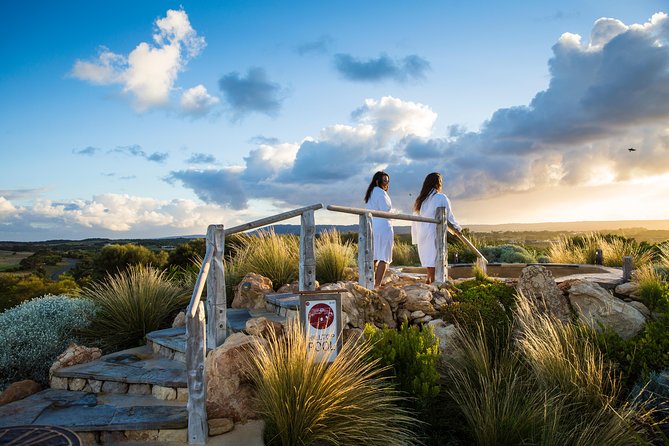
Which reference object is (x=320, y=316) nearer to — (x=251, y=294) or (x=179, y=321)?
(x=251, y=294)

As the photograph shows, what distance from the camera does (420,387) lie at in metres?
5.40

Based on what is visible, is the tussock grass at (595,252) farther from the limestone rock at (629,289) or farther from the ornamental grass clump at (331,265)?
the ornamental grass clump at (331,265)

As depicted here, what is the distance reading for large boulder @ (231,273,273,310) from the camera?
780 centimetres

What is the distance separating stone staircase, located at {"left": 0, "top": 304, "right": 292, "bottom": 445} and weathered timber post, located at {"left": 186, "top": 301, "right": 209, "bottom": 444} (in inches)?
7.9

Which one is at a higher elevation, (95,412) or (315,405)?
(315,405)

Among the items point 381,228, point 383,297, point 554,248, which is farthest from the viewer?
point 554,248

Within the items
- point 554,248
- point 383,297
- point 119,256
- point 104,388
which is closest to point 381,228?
point 383,297

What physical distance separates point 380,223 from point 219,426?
4.55 meters

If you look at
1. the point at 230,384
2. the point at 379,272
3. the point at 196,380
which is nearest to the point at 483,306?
the point at 379,272

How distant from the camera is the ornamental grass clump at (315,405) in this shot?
449 cm

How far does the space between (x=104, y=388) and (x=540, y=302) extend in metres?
5.97

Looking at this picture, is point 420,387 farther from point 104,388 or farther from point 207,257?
point 104,388

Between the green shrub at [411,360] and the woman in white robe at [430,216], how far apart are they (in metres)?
3.05

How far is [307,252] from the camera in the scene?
21.3 feet
